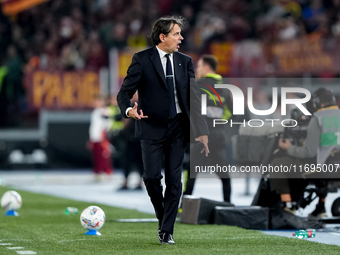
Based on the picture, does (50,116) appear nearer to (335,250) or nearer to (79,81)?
(79,81)

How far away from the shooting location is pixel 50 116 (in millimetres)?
20016

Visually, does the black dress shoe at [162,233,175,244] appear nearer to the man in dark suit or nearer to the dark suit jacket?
the man in dark suit

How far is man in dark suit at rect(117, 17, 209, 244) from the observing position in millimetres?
6395

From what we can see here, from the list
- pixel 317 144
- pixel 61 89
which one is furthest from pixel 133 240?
pixel 61 89

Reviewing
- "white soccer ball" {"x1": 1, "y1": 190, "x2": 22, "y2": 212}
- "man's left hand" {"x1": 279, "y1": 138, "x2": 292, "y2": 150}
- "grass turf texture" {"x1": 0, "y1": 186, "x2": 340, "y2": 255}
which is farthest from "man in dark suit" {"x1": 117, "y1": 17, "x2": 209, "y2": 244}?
"white soccer ball" {"x1": 1, "y1": 190, "x2": 22, "y2": 212}

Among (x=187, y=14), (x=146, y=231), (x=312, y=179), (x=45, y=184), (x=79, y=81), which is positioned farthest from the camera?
(x=187, y=14)

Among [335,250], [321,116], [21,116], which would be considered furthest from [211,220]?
[21,116]

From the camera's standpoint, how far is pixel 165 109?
20.9 ft

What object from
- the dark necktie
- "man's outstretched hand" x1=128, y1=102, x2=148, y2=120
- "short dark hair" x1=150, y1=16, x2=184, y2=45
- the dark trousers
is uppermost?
"short dark hair" x1=150, y1=16, x2=184, y2=45

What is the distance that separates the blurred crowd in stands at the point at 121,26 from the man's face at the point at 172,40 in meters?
13.7

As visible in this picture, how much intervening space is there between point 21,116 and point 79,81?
7.68 feet

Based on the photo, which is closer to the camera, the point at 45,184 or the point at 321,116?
the point at 321,116

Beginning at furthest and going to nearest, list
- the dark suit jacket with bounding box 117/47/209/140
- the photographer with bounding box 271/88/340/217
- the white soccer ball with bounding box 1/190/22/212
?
the white soccer ball with bounding box 1/190/22/212 < the photographer with bounding box 271/88/340/217 < the dark suit jacket with bounding box 117/47/209/140

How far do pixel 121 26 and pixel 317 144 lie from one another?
15161 mm
